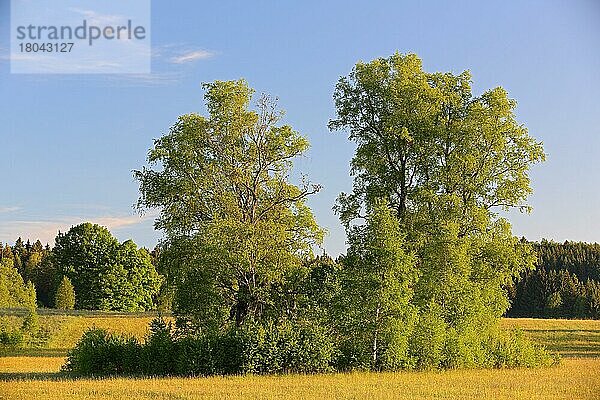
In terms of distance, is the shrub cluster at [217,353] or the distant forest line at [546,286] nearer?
the shrub cluster at [217,353]

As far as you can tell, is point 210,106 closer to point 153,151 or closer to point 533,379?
point 153,151

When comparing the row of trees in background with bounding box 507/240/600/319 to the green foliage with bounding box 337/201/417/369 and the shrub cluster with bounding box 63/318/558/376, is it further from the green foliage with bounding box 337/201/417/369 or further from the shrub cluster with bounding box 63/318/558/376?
the green foliage with bounding box 337/201/417/369

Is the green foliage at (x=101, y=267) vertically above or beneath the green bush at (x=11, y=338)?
above

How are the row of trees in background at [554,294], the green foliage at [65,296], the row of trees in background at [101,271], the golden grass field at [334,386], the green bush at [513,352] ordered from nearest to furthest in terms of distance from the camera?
the golden grass field at [334,386] < the green bush at [513,352] < the green foliage at [65,296] < the row of trees in background at [101,271] < the row of trees in background at [554,294]

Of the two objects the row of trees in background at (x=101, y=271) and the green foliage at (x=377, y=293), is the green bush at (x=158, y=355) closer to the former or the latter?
the green foliage at (x=377, y=293)

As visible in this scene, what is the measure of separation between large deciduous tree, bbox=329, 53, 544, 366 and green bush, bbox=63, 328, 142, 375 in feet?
31.0

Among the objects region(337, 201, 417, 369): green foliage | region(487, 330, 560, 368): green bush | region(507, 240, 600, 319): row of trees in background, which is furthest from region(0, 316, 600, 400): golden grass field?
region(507, 240, 600, 319): row of trees in background

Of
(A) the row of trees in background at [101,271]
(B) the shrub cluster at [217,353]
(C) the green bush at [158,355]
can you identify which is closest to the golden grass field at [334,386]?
(B) the shrub cluster at [217,353]

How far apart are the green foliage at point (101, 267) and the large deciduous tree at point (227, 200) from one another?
A: 44.9m

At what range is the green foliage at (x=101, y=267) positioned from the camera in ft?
243

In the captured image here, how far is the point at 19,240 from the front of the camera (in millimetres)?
113188

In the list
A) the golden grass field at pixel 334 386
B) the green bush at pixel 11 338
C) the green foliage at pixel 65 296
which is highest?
the green foliage at pixel 65 296

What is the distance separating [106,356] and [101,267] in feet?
153

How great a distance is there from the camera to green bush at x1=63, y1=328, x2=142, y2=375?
28781mm
